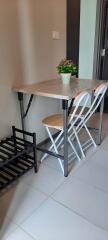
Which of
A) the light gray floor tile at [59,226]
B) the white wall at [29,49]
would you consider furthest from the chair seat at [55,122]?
the light gray floor tile at [59,226]

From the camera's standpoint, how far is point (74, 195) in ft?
5.47

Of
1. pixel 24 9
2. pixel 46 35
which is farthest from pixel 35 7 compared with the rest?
pixel 46 35

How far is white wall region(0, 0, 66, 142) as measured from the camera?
1790 mm

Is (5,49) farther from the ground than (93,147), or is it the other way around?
(5,49)

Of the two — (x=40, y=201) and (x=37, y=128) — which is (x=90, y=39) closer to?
(x=37, y=128)

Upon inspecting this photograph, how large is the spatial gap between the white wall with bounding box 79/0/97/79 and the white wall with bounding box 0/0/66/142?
1.05 m

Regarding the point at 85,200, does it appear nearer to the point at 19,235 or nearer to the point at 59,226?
the point at 59,226

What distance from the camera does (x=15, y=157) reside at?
5.66 ft

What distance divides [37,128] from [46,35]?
107cm

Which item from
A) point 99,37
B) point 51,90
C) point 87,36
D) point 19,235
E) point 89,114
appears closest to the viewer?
point 19,235

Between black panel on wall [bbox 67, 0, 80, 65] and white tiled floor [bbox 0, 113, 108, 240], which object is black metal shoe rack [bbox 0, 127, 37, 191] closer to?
white tiled floor [bbox 0, 113, 108, 240]

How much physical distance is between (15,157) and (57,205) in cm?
53

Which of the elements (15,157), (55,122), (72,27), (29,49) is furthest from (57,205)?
(72,27)

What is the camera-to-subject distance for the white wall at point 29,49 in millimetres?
1790
